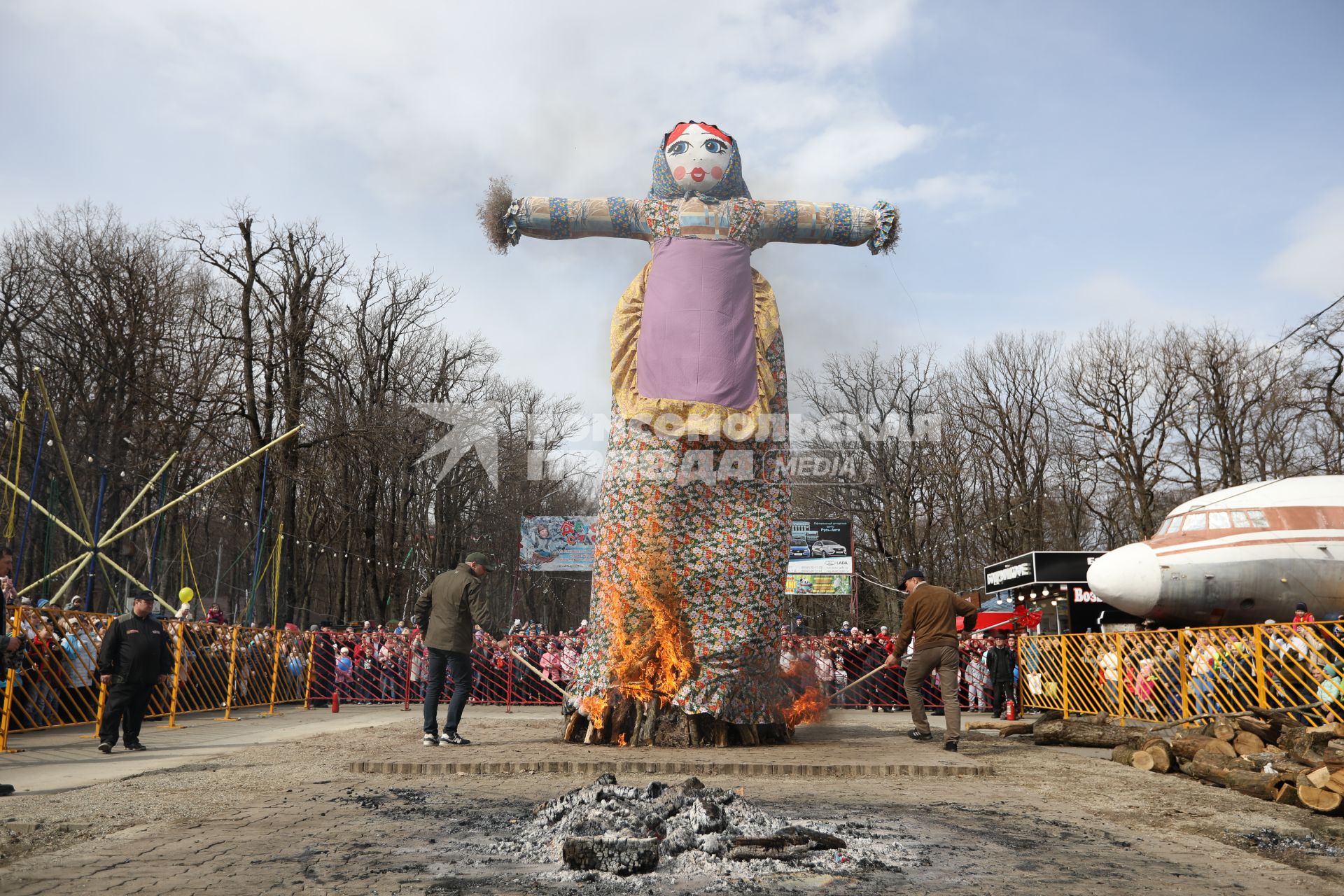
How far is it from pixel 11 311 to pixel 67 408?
2823 mm

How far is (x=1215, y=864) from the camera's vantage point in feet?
15.2

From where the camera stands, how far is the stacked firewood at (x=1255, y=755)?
20.8 ft

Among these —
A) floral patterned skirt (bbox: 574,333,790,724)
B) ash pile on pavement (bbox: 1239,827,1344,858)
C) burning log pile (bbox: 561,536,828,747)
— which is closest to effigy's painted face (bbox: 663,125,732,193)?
floral patterned skirt (bbox: 574,333,790,724)

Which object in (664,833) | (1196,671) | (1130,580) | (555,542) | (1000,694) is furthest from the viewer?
(555,542)

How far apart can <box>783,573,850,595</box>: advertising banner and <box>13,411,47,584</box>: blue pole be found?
21.8 m

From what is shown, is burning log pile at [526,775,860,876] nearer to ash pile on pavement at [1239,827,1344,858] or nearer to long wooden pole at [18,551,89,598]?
ash pile on pavement at [1239,827,1344,858]

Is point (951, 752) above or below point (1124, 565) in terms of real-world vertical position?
below

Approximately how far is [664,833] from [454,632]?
5.26m

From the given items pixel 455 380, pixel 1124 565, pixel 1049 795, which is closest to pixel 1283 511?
pixel 1124 565

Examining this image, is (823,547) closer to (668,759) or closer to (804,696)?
(804,696)

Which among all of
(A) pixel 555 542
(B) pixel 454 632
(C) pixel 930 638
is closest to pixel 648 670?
(B) pixel 454 632

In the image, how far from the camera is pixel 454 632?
945cm

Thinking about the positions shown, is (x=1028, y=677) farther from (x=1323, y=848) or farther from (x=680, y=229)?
(x=1323, y=848)

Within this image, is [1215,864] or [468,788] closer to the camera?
[1215,864]
